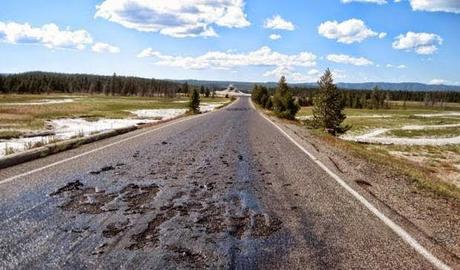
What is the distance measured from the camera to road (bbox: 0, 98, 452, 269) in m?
4.59

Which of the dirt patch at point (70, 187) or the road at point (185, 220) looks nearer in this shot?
the road at point (185, 220)

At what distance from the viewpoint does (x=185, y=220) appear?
5984mm

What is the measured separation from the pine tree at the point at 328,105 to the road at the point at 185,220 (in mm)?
37024

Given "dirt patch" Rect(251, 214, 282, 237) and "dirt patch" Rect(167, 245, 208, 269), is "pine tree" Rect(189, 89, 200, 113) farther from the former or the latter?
"dirt patch" Rect(167, 245, 208, 269)

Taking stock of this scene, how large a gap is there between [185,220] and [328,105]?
42.7m

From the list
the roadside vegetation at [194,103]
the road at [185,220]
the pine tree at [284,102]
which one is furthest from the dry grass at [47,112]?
the road at [185,220]

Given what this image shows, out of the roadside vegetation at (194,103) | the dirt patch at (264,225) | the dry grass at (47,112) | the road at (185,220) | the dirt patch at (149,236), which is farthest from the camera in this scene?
the roadside vegetation at (194,103)

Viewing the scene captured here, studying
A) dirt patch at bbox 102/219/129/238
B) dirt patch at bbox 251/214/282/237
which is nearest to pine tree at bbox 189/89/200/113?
dirt patch at bbox 251/214/282/237

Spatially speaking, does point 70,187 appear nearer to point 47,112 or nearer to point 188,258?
point 188,258

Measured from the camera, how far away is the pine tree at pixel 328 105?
46781 mm

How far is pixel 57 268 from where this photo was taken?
13.8 feet

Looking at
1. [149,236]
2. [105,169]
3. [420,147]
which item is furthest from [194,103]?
[149,236]

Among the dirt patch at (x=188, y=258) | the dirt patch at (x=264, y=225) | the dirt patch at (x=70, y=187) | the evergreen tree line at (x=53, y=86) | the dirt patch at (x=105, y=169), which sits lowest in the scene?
the evergreen tree line at (x=53, y=86)

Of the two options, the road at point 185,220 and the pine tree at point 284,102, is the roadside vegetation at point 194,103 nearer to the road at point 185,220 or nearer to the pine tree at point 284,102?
the pine tree at point 284,102
